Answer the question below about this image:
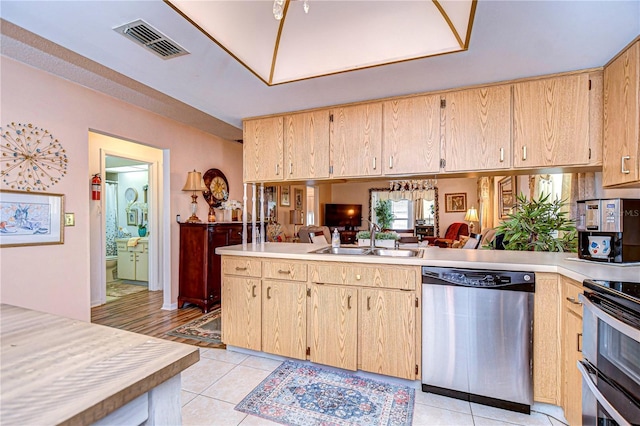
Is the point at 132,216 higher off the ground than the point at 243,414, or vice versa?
the point at 132,216

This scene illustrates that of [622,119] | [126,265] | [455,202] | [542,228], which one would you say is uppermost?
[622,119]

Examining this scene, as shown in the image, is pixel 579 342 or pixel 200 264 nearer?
pixel 579 342

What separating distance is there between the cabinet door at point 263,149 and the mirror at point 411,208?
6529 mm

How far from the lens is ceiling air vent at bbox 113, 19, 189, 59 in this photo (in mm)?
1645

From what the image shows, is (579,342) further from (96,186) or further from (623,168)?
(96,186)

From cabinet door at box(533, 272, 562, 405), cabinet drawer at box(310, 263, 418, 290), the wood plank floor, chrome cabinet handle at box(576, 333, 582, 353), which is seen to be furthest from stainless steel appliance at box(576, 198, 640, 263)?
the wood plank floor

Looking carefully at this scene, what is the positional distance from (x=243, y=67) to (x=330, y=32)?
0.63 m

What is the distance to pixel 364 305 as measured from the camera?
220 cm

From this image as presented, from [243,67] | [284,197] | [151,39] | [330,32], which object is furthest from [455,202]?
[151,39]

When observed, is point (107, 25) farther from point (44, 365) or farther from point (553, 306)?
point (553, 306)

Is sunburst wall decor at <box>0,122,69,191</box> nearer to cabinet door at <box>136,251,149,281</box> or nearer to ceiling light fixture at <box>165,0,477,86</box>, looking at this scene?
ceiling light fixture at <box>165,0,477,86</box>

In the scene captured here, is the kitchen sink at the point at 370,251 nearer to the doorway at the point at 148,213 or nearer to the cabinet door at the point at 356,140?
the cabinet door at the point at 356,140

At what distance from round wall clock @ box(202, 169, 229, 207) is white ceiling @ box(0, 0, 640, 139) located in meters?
1.78

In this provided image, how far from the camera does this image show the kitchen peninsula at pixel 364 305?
1.81 meters
